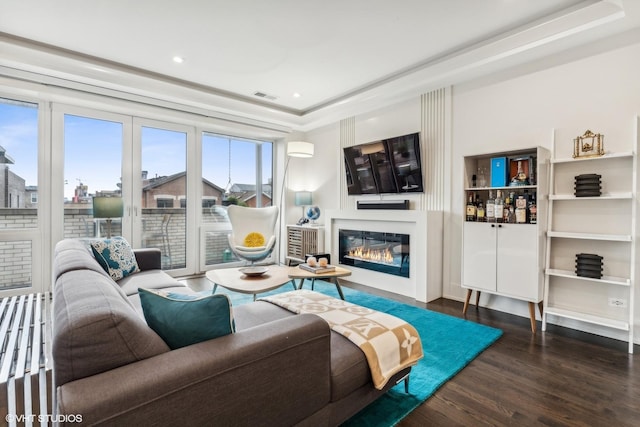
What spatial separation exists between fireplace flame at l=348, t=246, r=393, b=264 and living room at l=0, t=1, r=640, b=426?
0.93 feet

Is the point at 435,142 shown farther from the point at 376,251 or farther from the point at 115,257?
the point at 115,257

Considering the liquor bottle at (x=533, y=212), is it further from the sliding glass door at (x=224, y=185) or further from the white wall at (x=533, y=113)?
the sliding glass door at (x=224, y=185)

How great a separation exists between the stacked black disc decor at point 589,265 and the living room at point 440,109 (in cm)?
23

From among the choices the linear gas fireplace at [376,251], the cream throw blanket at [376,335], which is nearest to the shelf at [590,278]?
the linear gas fireplace at [376,251]

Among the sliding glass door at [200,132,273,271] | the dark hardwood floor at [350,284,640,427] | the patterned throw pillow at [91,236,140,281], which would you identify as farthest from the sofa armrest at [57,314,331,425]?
the sliding glass door at [200,132,273,271]

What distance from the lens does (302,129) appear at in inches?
227

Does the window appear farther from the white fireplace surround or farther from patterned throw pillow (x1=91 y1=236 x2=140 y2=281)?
the white fireplace surround

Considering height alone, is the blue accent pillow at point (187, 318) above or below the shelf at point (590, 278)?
above

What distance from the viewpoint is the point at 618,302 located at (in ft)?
8.71

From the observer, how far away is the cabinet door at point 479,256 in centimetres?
311

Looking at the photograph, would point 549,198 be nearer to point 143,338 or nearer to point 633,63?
point 633,63

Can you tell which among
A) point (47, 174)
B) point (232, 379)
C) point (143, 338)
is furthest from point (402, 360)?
point (47, 174)

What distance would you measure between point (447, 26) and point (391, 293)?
291 centimetres

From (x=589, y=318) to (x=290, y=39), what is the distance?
11.6ft
